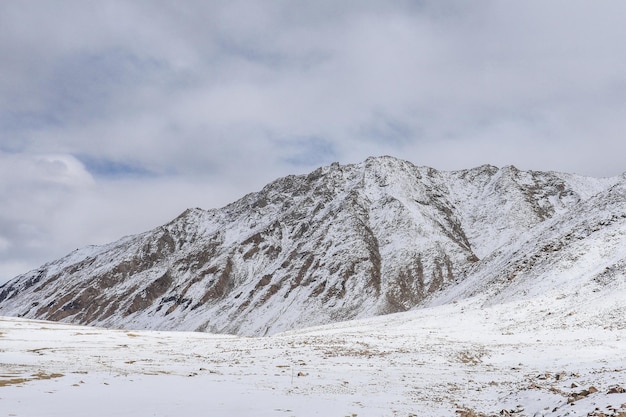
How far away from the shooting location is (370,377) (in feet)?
89.7

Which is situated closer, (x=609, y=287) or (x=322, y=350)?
(x=322, y=350)

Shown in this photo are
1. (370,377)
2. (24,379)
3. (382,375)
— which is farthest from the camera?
(382,375)

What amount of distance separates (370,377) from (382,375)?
1086mm

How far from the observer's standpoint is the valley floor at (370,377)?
16.5 m

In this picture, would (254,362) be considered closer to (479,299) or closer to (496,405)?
(496,405)

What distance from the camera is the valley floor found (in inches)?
650

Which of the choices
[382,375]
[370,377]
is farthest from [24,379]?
[382,375]

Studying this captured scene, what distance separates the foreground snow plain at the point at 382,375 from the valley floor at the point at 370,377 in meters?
0.07

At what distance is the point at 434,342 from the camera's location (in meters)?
44.7

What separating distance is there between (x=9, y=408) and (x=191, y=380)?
9856 millimetres

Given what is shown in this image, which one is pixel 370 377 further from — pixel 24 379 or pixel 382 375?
pixel 24 379

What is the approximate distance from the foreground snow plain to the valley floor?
0.07m

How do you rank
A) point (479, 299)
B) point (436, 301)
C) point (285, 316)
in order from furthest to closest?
point (285, 316), point (436, 301), point (479, 299)

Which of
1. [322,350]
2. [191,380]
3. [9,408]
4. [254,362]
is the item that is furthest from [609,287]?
[9,408]
